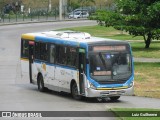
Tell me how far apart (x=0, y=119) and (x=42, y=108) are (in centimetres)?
354

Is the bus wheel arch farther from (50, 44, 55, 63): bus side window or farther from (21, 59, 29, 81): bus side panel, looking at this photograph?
(21, 59, 29, 81): bus side panel

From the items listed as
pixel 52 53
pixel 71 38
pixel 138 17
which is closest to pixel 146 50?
pixel 138 17

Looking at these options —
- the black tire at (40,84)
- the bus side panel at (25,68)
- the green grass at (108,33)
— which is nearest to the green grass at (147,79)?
the black tire at (40,84)

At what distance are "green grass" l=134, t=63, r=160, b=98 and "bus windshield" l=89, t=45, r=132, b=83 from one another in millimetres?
2412

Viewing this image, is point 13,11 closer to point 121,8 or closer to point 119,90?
point 121,8

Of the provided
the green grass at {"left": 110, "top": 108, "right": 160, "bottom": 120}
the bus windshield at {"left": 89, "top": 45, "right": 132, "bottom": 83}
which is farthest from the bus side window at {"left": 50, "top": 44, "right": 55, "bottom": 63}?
the green grass at {"left": 110, "top": 108, "right": 160, "bottom": 120}

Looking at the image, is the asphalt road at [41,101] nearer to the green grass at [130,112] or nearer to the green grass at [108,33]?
the green grass at [130,112]

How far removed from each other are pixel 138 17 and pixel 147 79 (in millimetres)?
8097

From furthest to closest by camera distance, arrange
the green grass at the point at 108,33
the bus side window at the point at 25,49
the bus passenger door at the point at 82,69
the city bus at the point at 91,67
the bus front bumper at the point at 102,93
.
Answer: the green grass at the point at 108,33, the bus side window at the point at 25,49, the bus passenger door at the point at 82,69, the city bus at the point at 91,67, the bus front bumper at the point at 102,93

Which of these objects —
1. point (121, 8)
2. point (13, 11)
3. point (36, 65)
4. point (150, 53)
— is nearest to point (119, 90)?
point (36, 65)

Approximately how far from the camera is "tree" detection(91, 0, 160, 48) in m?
39.8

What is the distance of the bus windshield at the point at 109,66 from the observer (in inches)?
1015

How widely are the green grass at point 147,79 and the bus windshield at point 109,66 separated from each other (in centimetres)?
241

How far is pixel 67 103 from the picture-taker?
25.3 meters
